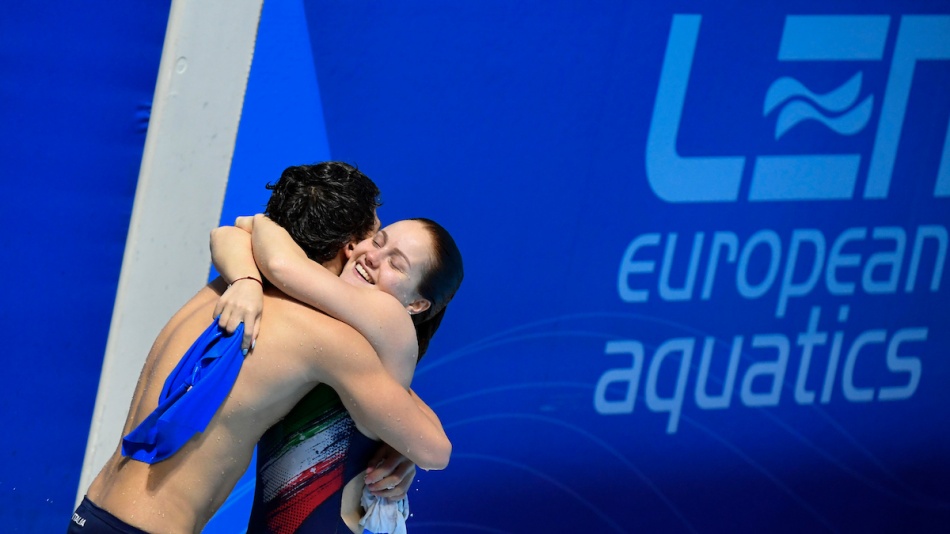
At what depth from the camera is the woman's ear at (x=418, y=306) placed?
8.58 ft

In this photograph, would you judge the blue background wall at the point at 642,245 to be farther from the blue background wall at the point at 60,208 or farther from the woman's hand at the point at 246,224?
the woman's hand at the point at 246,224

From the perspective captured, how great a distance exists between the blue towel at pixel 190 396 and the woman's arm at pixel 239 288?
1.0 inches

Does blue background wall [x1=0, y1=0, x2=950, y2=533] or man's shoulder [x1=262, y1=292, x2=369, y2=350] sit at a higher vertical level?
blue background wall [x1=0, y1=0, x2=950, y2=533]

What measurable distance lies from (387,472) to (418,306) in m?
0.40

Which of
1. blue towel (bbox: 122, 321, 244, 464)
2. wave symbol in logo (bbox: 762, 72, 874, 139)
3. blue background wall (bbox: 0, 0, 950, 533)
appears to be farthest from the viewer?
wave symbol in logo (bbox: 762, 72, 874, 139)

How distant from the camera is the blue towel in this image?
230cm

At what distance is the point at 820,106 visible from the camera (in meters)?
4.46

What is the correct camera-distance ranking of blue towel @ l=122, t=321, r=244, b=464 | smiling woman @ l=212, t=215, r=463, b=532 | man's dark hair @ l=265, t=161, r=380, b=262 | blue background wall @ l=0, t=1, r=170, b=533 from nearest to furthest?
blue towel @ l=122, t=321, r=244, b=464 → smiling woman @ l=212, t=215, r=463, b=532 → man's dark hair @ l=265, t=161, r=380, b=262 → blue background wall @ l=0, t=1, r=170, b=533

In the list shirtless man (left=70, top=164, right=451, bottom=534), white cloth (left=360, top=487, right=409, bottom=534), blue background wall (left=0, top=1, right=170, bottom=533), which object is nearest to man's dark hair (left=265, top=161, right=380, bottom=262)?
shirtless man (left=70, top=164, right=451, bottom=534)

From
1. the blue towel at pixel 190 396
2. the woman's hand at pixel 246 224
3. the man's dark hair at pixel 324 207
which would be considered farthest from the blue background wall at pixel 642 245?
the blue towel at pixel 190 396

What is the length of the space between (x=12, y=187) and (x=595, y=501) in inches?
95.4

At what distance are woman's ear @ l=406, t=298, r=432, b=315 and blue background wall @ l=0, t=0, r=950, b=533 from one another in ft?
4.41

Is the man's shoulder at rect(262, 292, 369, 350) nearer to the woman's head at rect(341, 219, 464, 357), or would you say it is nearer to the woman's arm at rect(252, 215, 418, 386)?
the woman's arm at rect(252, 215, 418, 386)

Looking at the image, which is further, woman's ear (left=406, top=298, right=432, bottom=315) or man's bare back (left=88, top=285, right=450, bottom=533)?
woman's ear (left=406, top=298, right=432, bottom=315)
